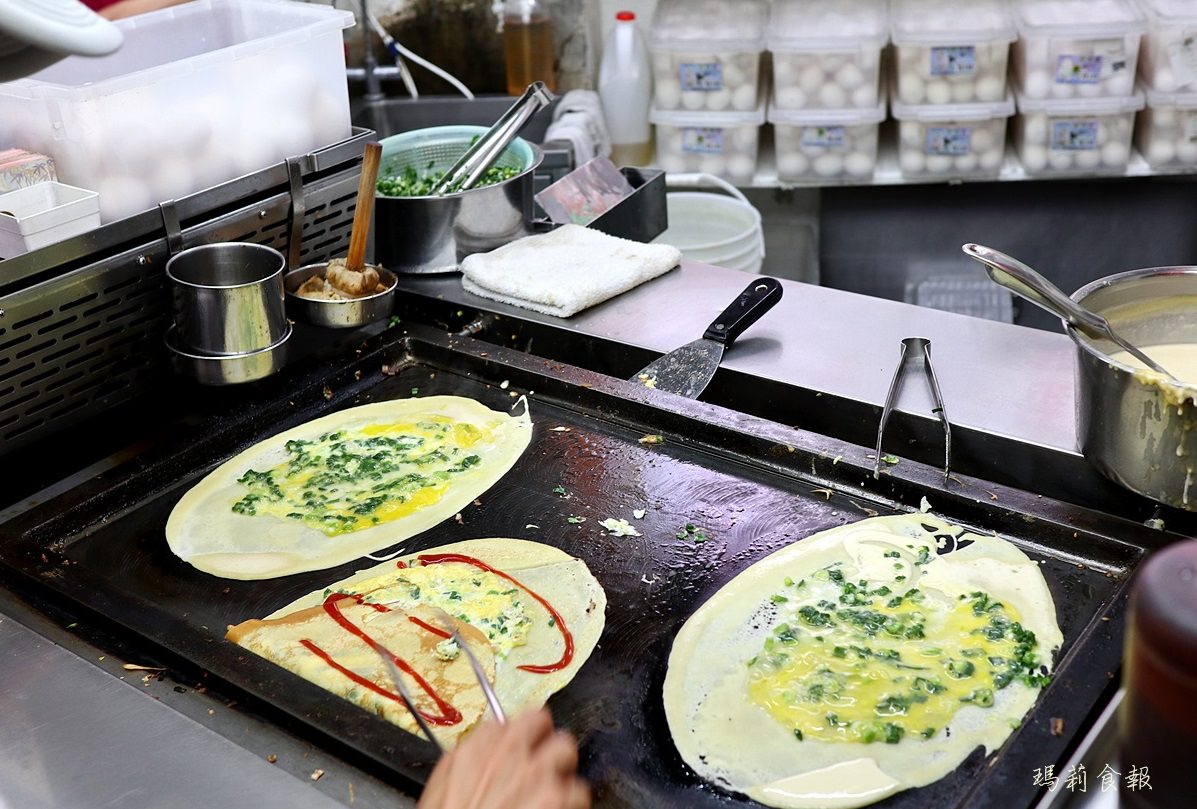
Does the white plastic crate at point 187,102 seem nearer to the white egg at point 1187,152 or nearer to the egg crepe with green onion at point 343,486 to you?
the egg crepe with green onion at point 343,486

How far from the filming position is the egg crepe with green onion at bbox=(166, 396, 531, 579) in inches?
70.3

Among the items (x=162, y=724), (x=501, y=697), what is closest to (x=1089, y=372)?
(x=501, y=697)

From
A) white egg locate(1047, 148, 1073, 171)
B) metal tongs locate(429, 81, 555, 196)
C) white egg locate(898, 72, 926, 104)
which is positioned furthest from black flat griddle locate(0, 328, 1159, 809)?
white egg locate(1047, 148, 1073, 171)

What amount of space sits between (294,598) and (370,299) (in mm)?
713

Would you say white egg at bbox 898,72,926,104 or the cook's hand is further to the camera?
white egg at bbox 898,72,926,104

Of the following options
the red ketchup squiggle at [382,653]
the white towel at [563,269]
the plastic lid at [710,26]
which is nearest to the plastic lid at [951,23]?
the plastic lid at [710,26]

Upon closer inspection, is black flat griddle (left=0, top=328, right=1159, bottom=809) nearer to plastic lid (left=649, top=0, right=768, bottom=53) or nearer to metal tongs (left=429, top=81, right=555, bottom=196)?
metal tongs (left=429, top=81, right=555, bottom=196)

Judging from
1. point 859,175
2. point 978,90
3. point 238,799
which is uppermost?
point 978,90

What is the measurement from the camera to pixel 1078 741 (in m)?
1.31

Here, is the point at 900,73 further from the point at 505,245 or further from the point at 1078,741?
the point at 1078,741

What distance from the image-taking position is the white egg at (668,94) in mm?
3742

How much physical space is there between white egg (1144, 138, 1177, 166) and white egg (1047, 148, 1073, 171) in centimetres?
25

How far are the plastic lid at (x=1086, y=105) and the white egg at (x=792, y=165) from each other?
2.35 ft

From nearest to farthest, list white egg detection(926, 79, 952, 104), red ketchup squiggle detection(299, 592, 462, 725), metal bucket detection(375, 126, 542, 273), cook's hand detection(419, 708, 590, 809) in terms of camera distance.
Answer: cook's hand detection(419, 708, 590, 809) < red ketchup squiggle detection(299, 592, 462, 725) < metal bucket detection(375, 126, 542, 273) < white egg detection(926, 79, 952, 104)
